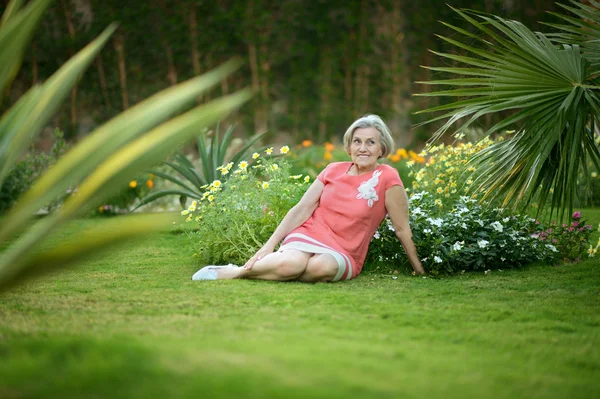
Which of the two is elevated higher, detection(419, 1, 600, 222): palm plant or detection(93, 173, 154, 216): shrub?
detection(419, 1, 600, 222): palm plant

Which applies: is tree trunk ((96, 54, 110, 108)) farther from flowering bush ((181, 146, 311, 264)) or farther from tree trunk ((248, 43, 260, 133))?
flowering bush ((181, 146, 311, 264))

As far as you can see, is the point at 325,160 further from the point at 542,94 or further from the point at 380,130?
the point at 542,94

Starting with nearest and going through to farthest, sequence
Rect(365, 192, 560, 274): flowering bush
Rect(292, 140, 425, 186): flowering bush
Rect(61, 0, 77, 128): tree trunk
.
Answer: Rect(365, 192, 560, 274): flowering bush, Rect(292, 140, 425, 186): flowering bush, Rect(61, 0, 77, 128): tree trunk

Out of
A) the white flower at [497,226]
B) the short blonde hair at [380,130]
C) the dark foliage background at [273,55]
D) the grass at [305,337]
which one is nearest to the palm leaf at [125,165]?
the grass at [305,337]

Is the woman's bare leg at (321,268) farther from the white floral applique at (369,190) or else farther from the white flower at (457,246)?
the white flower at (457,246)

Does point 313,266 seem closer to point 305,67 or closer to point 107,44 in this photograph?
point 305,67

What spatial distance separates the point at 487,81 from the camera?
11.0ft

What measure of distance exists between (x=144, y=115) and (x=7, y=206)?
600 cm

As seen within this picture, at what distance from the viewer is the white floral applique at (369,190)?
3777 millimetres

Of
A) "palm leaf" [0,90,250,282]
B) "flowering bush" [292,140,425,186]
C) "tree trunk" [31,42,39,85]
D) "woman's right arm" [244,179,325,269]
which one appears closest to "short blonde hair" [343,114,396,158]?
"woman's right arm" [244,179,325,269]

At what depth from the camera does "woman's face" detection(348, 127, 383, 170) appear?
12.6ft

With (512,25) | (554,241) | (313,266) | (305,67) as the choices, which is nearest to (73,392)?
(313,266)

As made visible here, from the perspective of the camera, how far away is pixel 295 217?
3871 mm

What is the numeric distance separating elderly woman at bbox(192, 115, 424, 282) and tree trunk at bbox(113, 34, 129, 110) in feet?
26.4
